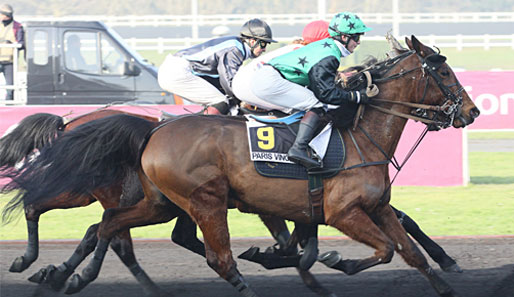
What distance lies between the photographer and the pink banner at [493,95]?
41.5ft

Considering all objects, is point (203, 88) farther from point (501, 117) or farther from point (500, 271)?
point (501, 117)

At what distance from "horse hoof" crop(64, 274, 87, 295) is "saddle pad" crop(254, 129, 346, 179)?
156 cm

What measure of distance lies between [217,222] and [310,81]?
117cm

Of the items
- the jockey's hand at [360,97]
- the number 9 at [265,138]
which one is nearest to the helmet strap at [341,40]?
the jockey's hand at [360,97]

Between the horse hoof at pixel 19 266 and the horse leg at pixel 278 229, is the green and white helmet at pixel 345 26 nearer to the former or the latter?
the horse leg at pixel 278 229

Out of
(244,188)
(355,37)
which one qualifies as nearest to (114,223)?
(244,188)

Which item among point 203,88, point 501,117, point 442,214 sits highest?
point 203,88

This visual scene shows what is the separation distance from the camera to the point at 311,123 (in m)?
5.27

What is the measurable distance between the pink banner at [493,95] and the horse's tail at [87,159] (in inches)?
325

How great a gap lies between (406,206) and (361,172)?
4.28 meters

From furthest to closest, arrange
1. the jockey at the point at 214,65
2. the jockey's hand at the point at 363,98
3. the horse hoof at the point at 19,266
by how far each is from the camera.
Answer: the horse hoof at the point at 19,266 < the jockey at the point at 214,65 < the jockey's hand at the point at 363,98

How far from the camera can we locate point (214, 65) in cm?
649

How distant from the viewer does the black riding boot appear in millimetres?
5211

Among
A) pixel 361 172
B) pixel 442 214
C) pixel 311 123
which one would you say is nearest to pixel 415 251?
pixel 361 172
